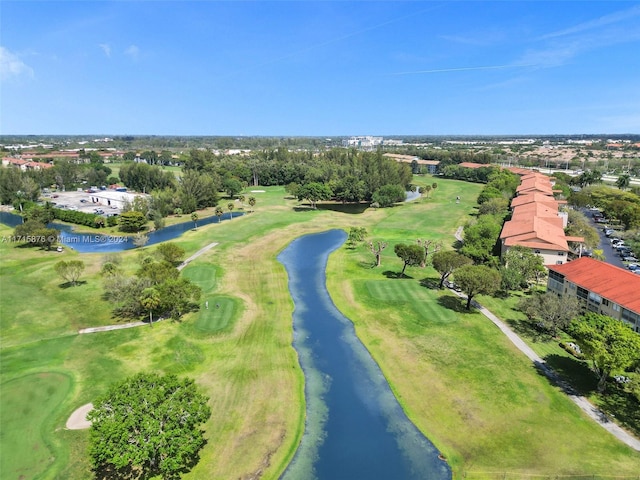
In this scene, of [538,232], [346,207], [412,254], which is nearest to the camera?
[412,254]

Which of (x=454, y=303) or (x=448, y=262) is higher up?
(x=448, y=262)

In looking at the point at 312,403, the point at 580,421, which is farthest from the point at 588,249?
the point at 312,403

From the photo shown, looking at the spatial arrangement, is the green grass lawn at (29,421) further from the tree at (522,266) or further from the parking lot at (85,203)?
the parking lot at (85,203)

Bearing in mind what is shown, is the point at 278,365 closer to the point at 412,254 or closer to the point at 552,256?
the point at 412,254

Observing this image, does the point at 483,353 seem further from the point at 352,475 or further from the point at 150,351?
the point at 150,351

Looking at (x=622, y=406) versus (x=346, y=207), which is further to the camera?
Result: (x=346, y=207)

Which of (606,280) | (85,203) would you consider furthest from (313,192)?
(606,280)

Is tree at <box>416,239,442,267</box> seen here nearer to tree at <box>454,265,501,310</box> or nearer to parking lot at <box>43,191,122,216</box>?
tree at <box>454,265,501,310</box>

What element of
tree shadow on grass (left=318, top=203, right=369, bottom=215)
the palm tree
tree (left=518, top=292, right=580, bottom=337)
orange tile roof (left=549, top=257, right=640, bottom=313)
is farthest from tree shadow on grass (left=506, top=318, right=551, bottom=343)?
the palm tree
